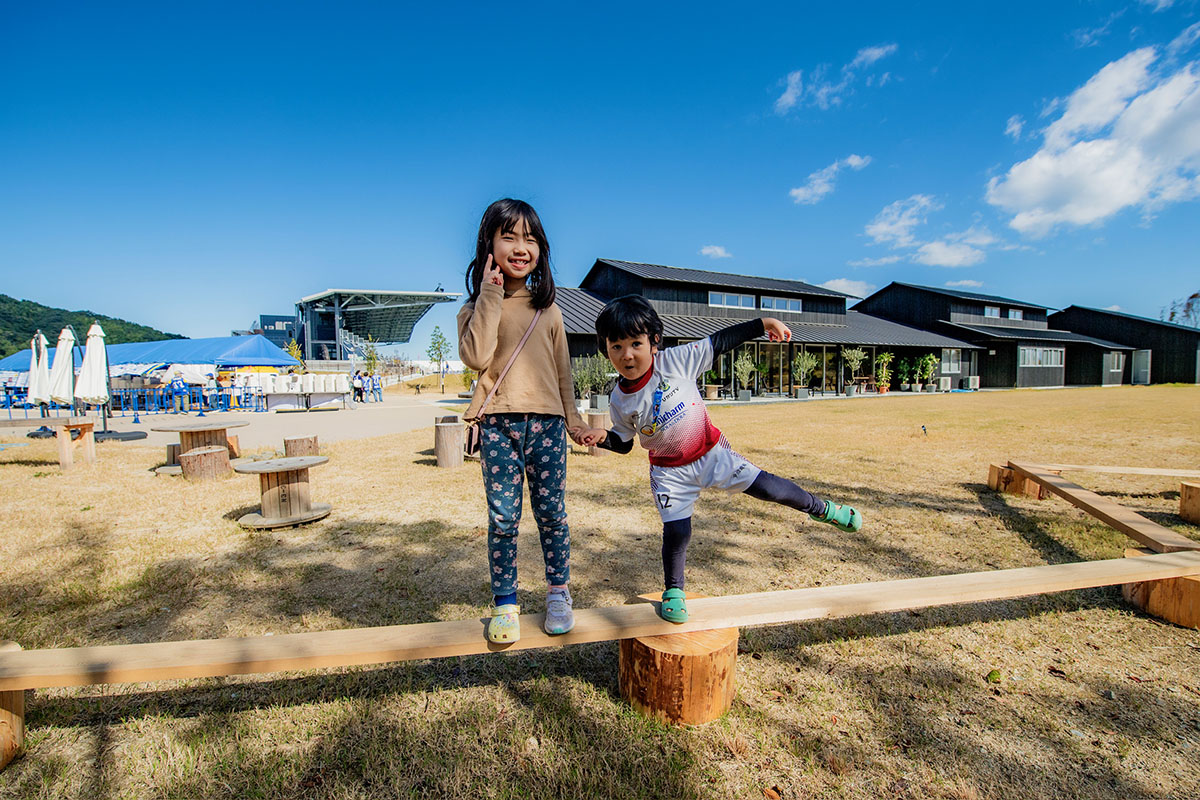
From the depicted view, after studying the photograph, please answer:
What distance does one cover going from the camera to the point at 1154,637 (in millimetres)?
2621

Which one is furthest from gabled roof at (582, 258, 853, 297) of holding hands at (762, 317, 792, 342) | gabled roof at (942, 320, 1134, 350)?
holding hands at (762, 317, 792, 342)

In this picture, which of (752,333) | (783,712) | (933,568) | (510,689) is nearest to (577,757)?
(510,689)

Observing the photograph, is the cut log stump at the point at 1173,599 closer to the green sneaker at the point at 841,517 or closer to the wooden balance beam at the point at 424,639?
the wooden balance beam at the point at 424,639

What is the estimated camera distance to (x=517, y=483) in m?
2.15

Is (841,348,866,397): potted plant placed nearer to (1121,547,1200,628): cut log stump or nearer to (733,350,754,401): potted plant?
(733,350,754,401): potted plant

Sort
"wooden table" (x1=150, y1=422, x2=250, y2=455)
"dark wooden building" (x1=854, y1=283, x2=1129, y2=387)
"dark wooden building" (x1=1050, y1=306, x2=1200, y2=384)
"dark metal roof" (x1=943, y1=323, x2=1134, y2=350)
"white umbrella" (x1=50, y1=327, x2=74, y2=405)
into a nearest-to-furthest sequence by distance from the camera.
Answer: "wooden table" (x1=150, y1=422, x2=250, y2=455)
"white umbrella" (x1=50, y1=327, x2=74, y2=405)
"dark metal roof" (x1=943, y1=323, x2=1134, y2=350)
"dark wooden building" (x1=854, y1=283, x2=1129, y2=387)
"dark wooden building" (x1=1050, y1=306, x2=1200, y2=384)

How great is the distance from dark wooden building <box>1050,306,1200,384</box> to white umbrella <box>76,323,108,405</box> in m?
54.1

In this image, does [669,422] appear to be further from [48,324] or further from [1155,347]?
[48,324]

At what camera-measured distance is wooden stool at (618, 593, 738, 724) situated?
1.96 meters

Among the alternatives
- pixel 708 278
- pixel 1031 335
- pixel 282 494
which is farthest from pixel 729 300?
pixel 282 494

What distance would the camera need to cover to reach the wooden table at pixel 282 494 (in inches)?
181

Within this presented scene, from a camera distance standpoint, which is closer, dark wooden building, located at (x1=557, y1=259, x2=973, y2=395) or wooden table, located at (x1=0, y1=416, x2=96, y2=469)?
wooden table, located at (x1=0, y1=416, x2=96, y2=469)

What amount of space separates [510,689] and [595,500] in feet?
10.9

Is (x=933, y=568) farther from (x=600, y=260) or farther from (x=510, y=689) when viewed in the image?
(x=600, y=260)
